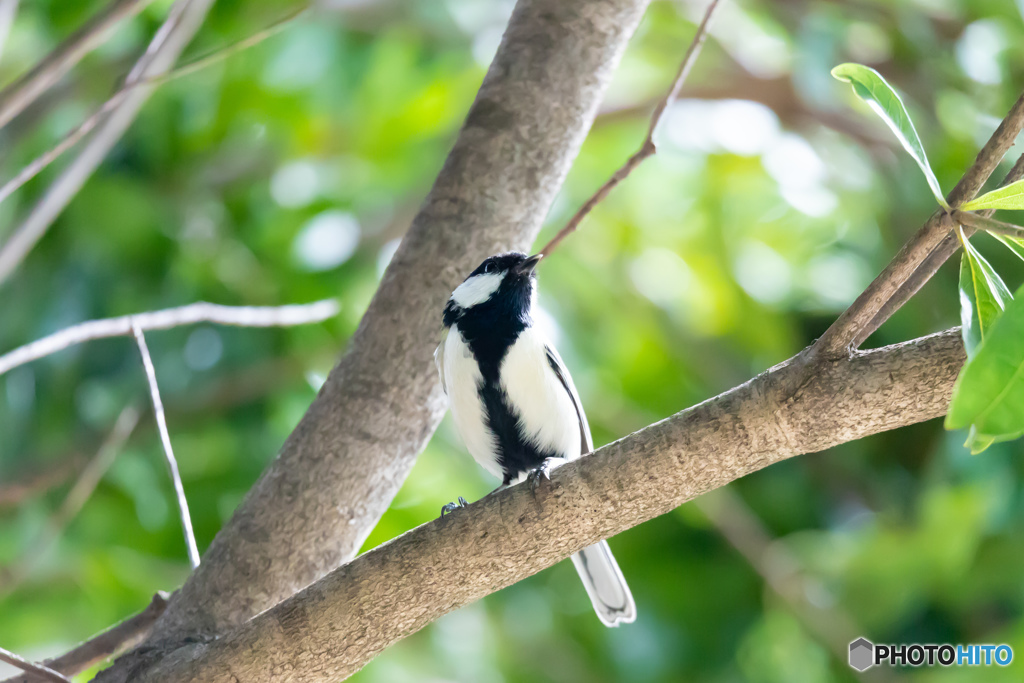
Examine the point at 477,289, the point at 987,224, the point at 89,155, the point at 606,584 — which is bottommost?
the point at 987,224

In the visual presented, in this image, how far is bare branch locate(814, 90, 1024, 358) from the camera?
2.83 feet

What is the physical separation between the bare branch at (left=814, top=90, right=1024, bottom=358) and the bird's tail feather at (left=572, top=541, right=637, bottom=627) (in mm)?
945

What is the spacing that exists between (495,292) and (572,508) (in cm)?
75

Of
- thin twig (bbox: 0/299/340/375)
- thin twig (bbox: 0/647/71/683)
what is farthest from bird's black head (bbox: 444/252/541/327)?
→ thin twig (bbox: 0/647/71/683)

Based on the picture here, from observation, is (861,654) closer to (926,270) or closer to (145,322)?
(926,270)

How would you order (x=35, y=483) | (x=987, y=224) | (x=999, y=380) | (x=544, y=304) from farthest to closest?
(x=544, y=304) < (x=35, y=483) < (x=987, y=224) < (x=999, y=380)

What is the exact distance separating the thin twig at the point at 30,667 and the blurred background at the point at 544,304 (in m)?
2.28

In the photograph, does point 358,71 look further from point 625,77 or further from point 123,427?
point 123,427

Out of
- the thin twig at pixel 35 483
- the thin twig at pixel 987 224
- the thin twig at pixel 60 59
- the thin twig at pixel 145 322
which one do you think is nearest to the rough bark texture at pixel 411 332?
the thin twig at pixel 145 322

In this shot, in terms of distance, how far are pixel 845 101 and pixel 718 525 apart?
8.13 feet

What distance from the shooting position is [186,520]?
1521 mm

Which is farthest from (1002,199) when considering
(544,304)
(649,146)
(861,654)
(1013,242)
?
(544,304)

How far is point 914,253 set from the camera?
35.2 inches

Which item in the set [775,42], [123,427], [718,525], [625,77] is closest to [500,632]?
[718,525]
